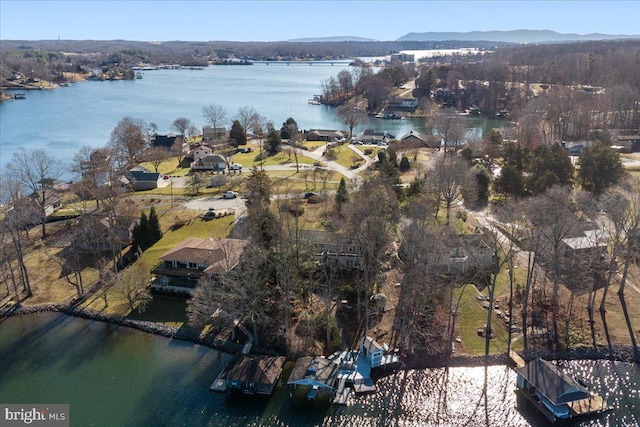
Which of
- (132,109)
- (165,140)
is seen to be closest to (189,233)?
(165,140)

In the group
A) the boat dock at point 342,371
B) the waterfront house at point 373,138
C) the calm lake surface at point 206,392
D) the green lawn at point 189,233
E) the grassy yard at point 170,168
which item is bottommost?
the calm lake surface at point 206,392

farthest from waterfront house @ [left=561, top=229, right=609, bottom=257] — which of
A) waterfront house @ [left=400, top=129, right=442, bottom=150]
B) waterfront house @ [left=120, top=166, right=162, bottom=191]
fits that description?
waterfront house @ [left=120, top=166, right=162, bottom=191]

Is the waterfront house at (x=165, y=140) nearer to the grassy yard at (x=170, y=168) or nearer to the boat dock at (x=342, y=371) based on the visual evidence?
the grassy yard at (x=170, y=168)

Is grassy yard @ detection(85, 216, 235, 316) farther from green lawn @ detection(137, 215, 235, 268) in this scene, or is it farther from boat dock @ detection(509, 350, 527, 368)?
boat dock @ detection(509, 350, 527, 368)

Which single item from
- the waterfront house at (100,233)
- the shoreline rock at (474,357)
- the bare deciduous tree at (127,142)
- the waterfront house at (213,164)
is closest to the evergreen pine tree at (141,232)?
the waterfront house at (100,233)

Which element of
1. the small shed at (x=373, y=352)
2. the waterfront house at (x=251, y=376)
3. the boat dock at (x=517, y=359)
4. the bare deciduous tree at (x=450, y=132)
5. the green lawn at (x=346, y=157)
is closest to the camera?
the waterfront house at (x=251, y=376)

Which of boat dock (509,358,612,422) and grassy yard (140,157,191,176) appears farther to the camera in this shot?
grassy yard (140,157,191,176)

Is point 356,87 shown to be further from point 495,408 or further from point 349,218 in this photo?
point 495,408
